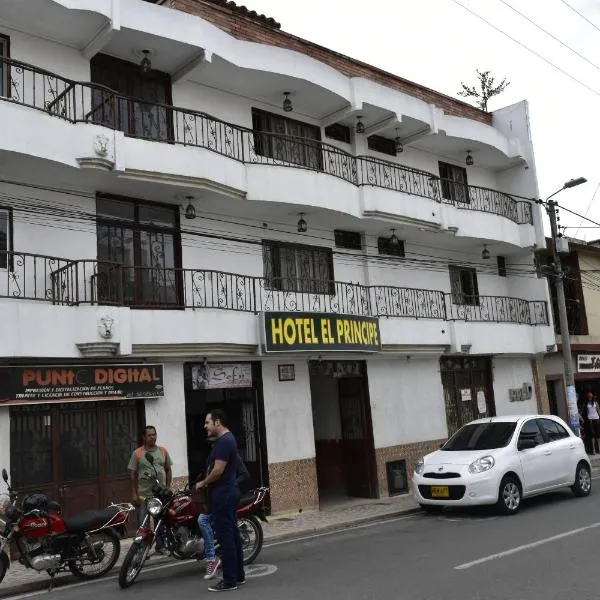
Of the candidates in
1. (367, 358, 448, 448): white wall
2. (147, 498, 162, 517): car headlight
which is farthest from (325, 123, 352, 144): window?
(147, 498, 162, 517): car headlight

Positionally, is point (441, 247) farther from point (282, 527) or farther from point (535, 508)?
point (282, 527)

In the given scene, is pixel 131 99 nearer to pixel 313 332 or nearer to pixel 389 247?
pixel 313 332

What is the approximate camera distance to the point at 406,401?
17.8 m

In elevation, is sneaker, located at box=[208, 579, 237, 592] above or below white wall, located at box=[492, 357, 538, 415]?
below

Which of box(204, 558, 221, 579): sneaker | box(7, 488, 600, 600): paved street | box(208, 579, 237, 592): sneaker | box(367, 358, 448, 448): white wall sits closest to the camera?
box(7, 488, 600, 600): paved street

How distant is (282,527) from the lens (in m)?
12.7

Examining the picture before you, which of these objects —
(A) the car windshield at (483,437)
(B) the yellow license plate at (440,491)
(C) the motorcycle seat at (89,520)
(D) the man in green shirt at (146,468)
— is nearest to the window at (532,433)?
(A) the car windshield at (483,437)

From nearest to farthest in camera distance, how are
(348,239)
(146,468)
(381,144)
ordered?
(146,468) → (348,239) → (381,144)

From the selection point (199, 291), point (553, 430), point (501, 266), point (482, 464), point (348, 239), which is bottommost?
point (482, 464)

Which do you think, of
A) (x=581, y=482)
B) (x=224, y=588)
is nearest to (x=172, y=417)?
(x=224, y=588)

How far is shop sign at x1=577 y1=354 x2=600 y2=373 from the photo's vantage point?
78.4ft

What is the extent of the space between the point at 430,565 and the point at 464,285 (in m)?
13.5

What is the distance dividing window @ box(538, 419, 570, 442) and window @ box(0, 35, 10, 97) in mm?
11411

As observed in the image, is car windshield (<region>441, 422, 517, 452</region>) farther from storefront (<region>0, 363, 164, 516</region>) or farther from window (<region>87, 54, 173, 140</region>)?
window (<region>87, 54, 173, 140</region>)
